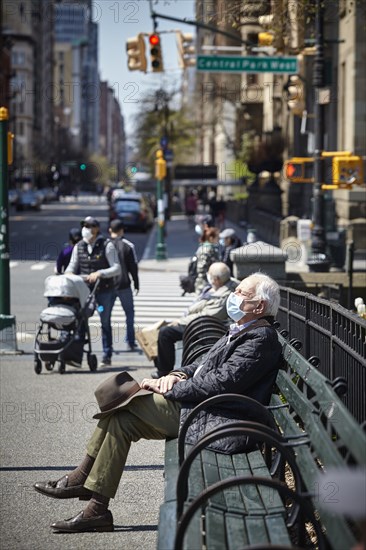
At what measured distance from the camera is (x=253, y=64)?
26.7 metres

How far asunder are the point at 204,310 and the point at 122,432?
16.5 feet

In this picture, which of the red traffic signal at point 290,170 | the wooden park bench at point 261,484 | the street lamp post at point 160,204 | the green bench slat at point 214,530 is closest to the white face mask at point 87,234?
the wooden park bench at point 261,484

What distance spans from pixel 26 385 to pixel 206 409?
20.6 ft

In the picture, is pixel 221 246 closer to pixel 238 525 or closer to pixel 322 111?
pixel 322 111

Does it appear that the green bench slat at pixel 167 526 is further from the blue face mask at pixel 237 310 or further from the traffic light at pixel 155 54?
the traffic light at pixel 155 54

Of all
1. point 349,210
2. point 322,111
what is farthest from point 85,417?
point 349,210

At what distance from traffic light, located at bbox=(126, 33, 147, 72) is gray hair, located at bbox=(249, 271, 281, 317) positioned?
21.0 m

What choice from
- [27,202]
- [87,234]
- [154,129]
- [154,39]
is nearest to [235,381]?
[87,234]

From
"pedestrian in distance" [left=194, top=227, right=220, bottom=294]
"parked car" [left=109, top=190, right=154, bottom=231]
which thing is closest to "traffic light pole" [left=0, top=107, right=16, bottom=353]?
"pedestrian in distance" [left=194, top=227, right=220, bottom=294]

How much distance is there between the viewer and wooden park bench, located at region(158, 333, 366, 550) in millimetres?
4680

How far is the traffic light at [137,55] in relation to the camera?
88.8 feet

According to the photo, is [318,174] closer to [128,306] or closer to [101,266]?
[128,306]

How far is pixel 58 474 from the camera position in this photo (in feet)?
27.0

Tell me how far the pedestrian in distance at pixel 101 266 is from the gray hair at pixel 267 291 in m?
7.54
